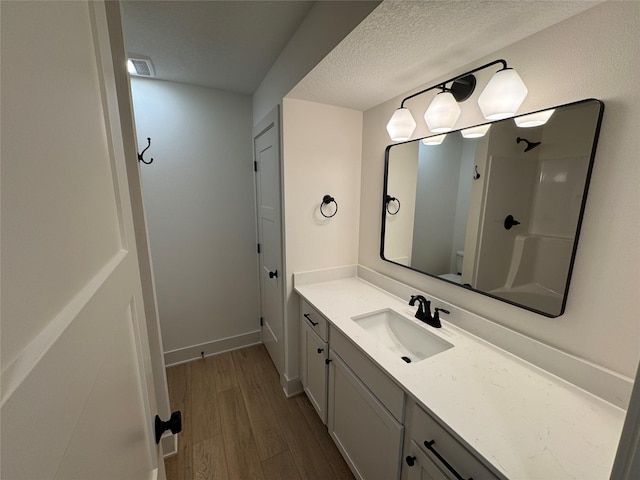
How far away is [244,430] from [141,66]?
2.49 m

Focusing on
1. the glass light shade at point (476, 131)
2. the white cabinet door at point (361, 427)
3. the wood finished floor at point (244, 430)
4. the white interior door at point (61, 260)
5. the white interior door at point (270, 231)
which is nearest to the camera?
the white interior door at point (61, 260)

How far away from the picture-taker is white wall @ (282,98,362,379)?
174cm

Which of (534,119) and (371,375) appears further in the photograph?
(371,375)

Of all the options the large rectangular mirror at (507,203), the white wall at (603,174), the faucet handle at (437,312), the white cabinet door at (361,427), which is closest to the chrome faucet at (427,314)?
the faucet handle at (437,312)

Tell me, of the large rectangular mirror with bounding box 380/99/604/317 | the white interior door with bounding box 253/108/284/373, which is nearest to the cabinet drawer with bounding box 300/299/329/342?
the white interior door with bounding box 253/108/284/373

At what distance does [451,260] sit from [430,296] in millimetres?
243

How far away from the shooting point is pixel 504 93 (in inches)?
38.5

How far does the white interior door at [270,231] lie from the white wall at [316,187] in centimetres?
10

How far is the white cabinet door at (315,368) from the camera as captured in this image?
1580 millimetres

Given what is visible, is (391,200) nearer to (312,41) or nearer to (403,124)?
(403,124)

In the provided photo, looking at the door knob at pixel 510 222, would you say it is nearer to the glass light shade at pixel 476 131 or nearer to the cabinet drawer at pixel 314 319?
the glass light shade at pixel 476 131

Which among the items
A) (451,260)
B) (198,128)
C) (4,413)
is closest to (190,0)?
(198,128)

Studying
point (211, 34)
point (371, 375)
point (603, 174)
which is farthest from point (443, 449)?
point (211, 34)

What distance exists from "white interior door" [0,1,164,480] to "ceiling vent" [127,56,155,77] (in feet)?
4.84
